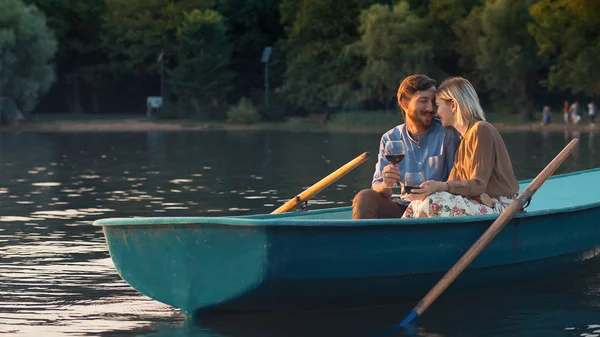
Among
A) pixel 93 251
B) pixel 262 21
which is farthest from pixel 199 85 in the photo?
pixel 93 251

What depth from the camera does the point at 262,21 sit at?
7238 cm

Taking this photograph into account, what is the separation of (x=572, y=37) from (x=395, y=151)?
52.2 meters

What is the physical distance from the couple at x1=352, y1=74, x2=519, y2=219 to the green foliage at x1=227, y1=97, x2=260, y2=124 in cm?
5162

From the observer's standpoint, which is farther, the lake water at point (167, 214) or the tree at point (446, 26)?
the tree at point (446, 26)

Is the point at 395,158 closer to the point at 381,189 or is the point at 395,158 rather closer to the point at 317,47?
the point at 381,189

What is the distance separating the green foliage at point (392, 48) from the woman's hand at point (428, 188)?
51226mm

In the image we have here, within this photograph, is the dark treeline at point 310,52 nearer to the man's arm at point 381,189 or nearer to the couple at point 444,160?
the couple at point 444,160

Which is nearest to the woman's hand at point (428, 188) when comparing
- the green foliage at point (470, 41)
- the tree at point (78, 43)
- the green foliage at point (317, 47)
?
the green foliage at point (470, 41)

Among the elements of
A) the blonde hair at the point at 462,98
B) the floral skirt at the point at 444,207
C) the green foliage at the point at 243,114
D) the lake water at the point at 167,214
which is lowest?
the green foliage at the point at 243,114

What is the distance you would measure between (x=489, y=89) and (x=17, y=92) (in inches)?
912

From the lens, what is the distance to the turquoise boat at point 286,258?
351 inches

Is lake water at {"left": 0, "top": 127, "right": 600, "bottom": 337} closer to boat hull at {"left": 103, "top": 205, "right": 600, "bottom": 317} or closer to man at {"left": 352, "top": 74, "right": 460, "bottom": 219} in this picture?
boat hull at {"left": 103, "top": 205, "right": 600, "bottom": 317}

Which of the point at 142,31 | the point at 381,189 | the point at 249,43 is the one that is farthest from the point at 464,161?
the point at 249,43

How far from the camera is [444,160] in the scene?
10.2 m
